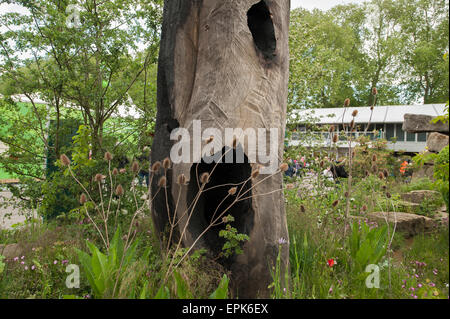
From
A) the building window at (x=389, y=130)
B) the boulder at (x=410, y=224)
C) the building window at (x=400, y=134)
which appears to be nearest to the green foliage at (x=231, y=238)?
the boulder at (x=410, y=224)

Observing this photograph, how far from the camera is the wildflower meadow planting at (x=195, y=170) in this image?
2.26 m

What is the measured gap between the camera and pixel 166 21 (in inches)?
116

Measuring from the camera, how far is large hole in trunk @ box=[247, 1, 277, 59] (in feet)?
9.57

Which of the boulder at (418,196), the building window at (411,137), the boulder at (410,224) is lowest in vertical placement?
the boulder at (410,224)

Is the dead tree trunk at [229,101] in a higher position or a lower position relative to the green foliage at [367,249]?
higher

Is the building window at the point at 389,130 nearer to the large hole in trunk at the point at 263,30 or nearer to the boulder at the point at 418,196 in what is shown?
the boulder at the point at 418,196

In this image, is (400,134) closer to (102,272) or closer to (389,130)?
(389,130)

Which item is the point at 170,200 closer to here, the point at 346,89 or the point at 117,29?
the point at 117,29

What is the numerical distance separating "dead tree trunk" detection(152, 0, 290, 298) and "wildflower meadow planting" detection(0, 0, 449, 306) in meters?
0.01

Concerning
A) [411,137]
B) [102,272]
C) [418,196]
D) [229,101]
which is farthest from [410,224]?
[411,137]

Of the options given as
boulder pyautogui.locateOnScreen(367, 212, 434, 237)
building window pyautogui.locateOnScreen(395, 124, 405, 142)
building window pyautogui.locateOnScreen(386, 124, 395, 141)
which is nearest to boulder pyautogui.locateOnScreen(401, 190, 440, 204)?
boulder pyautogui.locateOnScreen(367, 212, 434, 237)

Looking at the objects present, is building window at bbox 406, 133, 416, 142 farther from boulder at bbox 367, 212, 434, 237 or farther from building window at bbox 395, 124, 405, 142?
boulder at bbox 367, 212, 434, 237

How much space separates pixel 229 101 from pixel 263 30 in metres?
0.88
